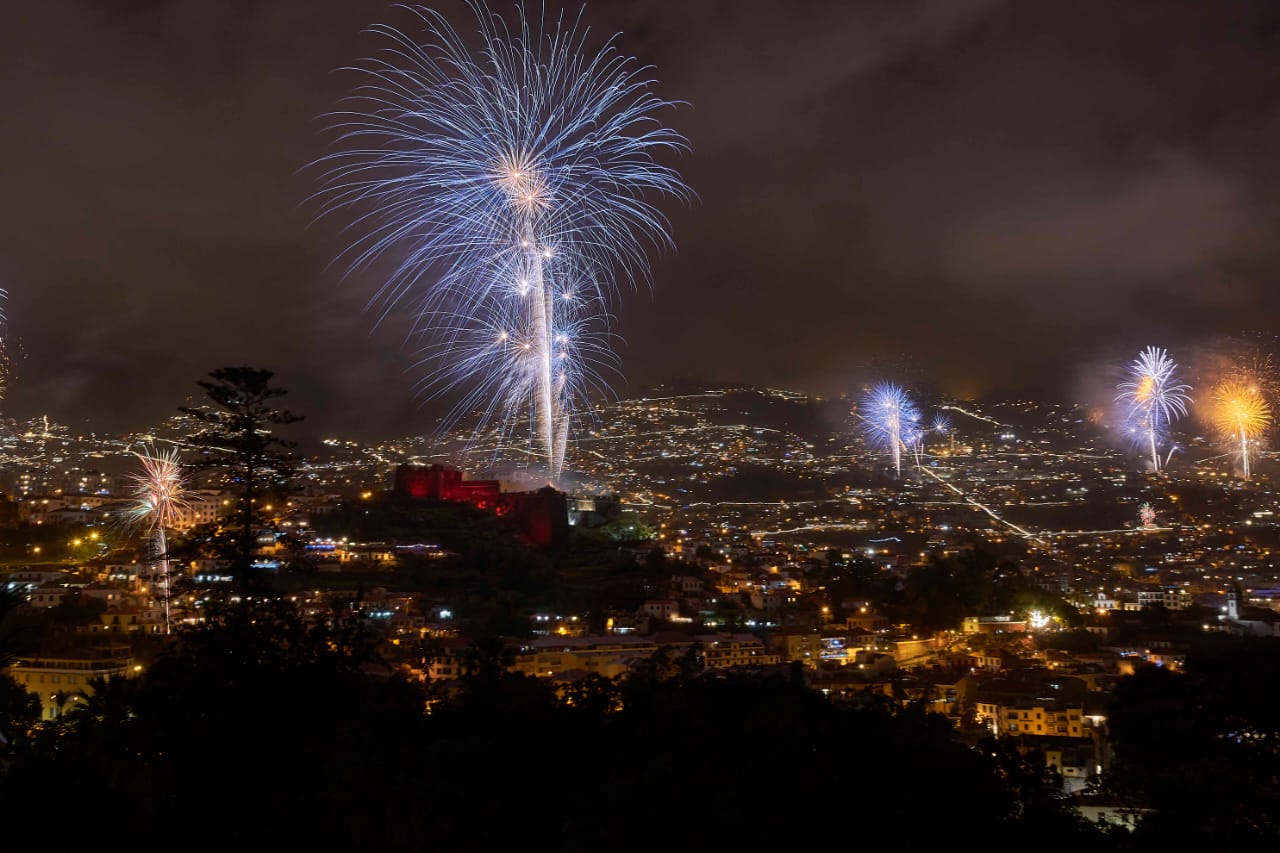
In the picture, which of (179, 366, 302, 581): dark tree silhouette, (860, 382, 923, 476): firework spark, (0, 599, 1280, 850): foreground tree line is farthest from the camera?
(860, 382, 923, 476): firework spark

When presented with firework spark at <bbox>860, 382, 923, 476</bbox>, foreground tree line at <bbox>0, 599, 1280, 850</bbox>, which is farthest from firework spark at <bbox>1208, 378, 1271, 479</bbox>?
foreground tree line at <bbox>0, 599, 1280, 850</bbox>

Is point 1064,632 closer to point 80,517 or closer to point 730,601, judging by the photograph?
point 730,601

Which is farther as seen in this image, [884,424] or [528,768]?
[884,424]

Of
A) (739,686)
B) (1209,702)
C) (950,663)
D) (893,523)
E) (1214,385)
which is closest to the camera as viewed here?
(739,686)

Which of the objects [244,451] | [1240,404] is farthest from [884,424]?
[244,451]

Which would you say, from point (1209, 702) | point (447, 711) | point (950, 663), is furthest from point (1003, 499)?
point (447, 711)

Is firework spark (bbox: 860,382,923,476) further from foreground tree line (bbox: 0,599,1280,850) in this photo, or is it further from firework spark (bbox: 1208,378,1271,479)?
foreground tree line (bbox: 0,599,1280,850)

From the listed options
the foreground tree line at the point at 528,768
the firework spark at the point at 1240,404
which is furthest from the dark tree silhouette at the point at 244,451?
the firework spark at the point at 1240,404

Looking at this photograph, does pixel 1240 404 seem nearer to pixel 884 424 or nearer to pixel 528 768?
pixel 884 424
